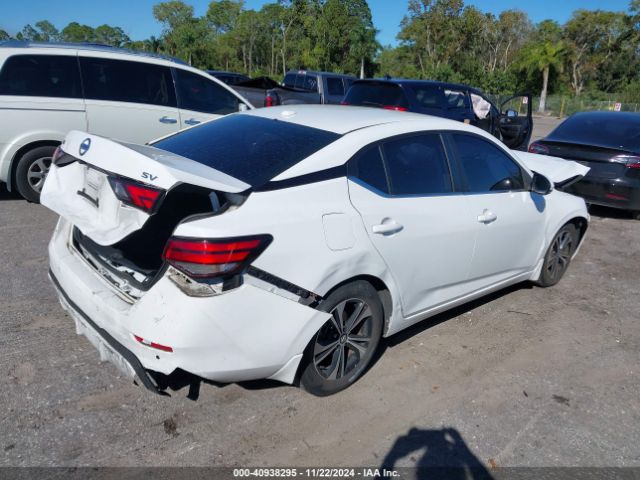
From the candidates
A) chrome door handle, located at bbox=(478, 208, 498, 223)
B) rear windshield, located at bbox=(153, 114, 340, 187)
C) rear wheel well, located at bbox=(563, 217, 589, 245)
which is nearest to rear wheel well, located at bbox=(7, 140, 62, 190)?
rear windshield, located at bbox=(153, 114, 340, 187)

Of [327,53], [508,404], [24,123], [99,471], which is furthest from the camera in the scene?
[327,53]

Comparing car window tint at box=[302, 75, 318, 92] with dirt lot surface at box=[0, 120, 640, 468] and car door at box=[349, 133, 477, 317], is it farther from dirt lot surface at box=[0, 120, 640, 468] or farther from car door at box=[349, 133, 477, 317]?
car door at box=[349, 133, 477, 317]

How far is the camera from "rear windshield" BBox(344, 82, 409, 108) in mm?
9836

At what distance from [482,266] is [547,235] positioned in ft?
3.48

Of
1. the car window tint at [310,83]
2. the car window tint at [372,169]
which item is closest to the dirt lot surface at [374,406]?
the car window tint at [372,169]

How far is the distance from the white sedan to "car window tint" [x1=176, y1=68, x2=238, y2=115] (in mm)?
3836

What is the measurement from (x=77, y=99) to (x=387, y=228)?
5.11 meters

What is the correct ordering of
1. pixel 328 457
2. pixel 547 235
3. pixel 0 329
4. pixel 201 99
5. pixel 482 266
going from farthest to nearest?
1. pixel 201 99
2. pixel 547 235
3. pixel 482 266
4. pixel 0 329
5. pixel 328 457

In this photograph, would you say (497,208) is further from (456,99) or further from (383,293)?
(456,99)

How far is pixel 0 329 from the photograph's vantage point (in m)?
3.77

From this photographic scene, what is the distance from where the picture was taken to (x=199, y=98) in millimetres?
7613

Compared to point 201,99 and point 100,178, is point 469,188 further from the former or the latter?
point 201,99

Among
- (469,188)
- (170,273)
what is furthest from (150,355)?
(469,188)

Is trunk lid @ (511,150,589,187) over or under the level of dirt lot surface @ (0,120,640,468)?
over
